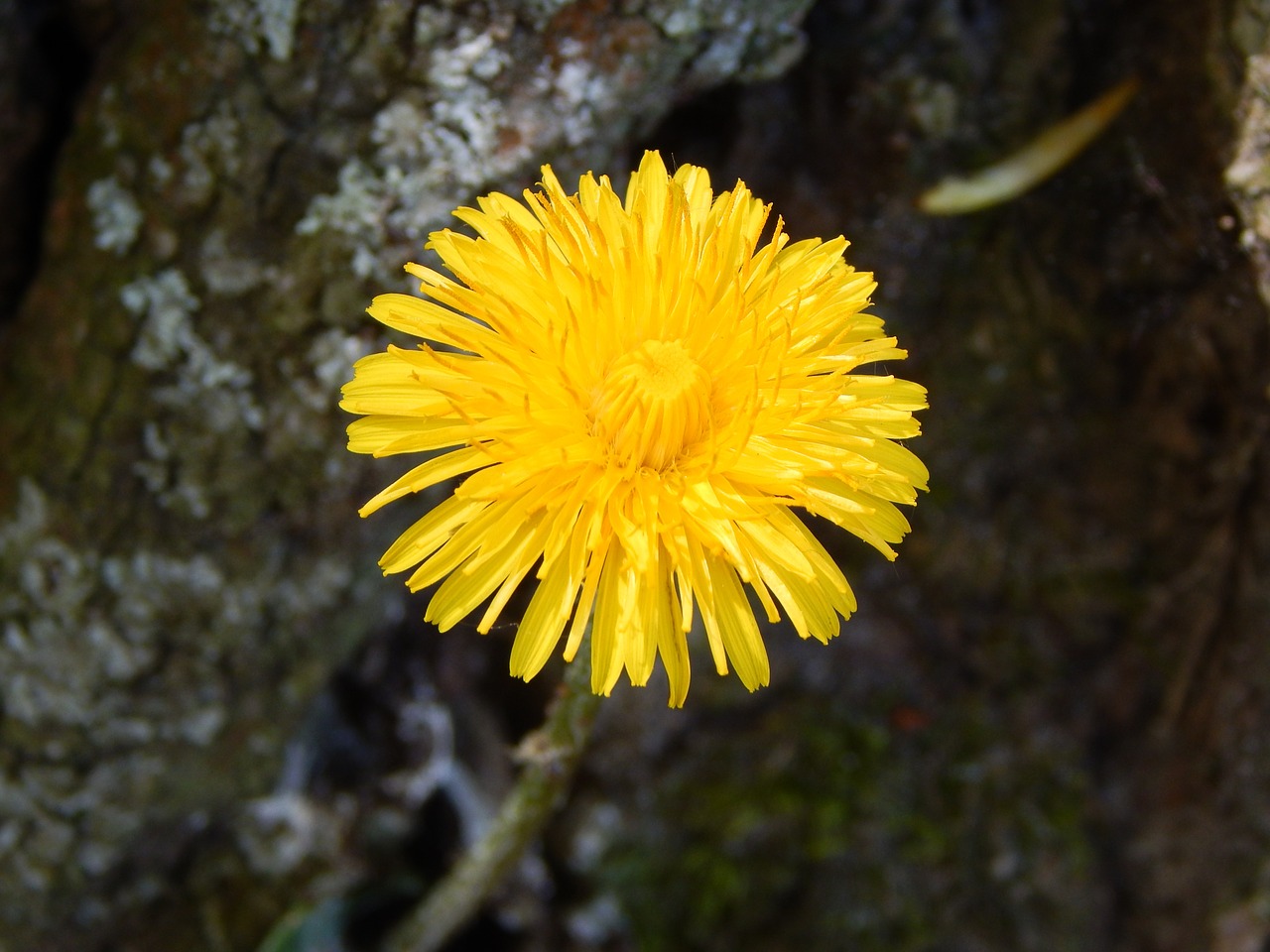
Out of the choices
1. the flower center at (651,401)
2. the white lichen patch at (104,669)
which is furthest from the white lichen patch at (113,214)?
the flower center at (651,401)

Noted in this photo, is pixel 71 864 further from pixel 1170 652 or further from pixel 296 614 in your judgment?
pixel 1170 652

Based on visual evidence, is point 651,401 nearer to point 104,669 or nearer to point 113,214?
point 113,214

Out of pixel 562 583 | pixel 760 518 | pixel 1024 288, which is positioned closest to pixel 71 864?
pixel 562 583

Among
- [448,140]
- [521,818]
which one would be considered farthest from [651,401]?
[521,818]

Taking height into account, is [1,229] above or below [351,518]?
above

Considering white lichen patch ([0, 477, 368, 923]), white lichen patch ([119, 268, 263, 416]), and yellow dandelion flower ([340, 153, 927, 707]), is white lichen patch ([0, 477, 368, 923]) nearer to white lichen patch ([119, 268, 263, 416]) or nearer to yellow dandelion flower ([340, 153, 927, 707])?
white lichen patch ([119, 268, 263, 416])

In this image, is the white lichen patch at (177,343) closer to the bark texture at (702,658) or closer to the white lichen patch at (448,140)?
the bark texture at (702,658)

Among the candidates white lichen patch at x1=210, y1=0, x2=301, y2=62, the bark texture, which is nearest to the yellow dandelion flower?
the bark texture
